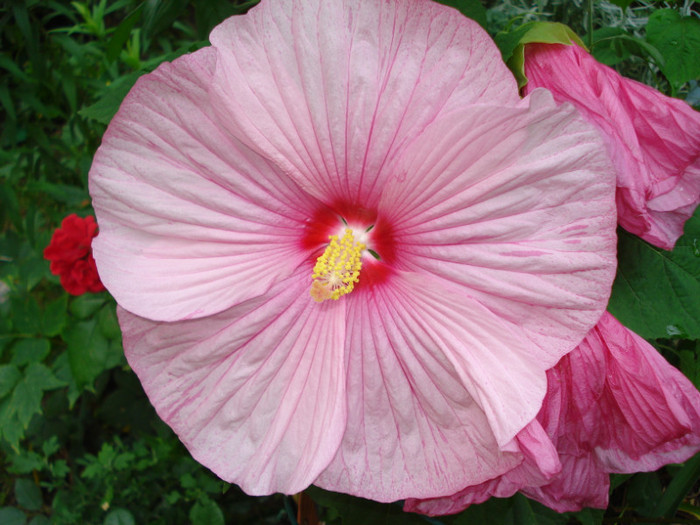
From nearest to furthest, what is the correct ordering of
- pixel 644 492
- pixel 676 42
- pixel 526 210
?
pixel 526 210, pixel 676 42, pixel 644 492

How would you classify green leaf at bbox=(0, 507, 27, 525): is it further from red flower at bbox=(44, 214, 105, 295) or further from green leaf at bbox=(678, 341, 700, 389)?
green leaf at bbox=(678, 341, 700, 389)

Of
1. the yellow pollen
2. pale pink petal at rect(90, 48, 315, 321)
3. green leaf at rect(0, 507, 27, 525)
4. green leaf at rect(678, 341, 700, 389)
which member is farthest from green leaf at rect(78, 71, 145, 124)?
green leaf at rect(0, 507, 27, 525)

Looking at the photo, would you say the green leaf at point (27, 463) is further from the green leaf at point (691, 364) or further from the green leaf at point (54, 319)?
the green leaf at point (691, 364)

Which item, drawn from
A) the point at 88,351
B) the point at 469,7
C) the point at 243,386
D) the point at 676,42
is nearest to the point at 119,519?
the point at 88,351

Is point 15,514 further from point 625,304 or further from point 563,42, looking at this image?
point 563,42

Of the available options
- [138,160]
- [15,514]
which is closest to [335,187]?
[138,160]

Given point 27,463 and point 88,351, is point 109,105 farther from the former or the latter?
point 27,463

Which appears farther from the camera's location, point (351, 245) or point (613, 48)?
point (613, 48)
